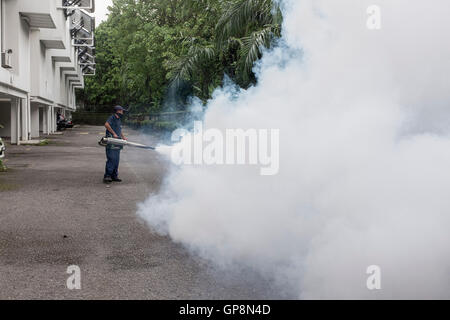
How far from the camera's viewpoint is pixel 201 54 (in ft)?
62.2

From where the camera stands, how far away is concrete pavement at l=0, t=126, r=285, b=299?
14.2ft

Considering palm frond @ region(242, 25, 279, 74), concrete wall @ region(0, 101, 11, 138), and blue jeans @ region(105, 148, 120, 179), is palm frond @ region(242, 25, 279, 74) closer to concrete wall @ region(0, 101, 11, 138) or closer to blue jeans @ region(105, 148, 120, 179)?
blue jeans @ region(105, 148, 120, 179)

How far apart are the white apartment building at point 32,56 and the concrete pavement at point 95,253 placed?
35.0 feet

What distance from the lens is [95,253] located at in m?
5.55

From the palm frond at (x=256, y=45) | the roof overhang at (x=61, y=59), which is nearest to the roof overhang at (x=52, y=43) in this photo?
the roof overhang at (x=61, y=59)

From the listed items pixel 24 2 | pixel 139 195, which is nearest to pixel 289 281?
pixel 139 195

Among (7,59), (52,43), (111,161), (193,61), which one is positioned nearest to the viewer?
(111,161)

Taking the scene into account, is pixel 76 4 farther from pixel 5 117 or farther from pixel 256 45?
pixel 256 45

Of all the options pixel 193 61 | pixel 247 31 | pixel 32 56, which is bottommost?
pixel 193 61

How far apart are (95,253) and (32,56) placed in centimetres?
2509

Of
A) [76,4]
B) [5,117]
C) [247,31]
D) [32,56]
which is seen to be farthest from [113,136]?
[76,4]

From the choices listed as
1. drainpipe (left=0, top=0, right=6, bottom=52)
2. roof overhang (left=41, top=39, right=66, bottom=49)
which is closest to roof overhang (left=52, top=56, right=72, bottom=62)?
roof overhang (left=41, top=39, right=66, bottom=49)

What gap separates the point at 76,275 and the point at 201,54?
15.1 m
